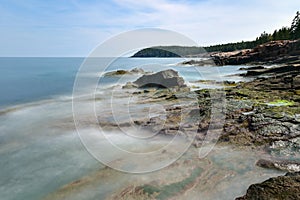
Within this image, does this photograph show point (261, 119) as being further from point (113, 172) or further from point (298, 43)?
point (298, 43)

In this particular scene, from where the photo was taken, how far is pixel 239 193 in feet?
11.9

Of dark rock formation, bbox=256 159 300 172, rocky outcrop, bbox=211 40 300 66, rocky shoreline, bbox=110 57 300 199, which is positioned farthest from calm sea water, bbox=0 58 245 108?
rocky outcrop, bbox=211 40 300 66

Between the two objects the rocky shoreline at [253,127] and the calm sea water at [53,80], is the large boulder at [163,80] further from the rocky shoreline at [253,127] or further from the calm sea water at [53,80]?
the rocky shoreline at [253,127]

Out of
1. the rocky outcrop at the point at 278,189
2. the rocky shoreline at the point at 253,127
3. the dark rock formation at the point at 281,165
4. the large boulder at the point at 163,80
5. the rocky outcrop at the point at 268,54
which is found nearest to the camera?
the rocky outcrop at the point at 278,189

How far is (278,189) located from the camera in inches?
113

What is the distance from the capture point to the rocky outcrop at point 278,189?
275 centimetres

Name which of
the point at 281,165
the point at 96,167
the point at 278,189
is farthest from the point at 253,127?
the point at 96,167

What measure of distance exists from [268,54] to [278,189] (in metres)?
43.7

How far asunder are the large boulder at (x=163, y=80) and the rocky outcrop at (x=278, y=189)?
12817 millimetres

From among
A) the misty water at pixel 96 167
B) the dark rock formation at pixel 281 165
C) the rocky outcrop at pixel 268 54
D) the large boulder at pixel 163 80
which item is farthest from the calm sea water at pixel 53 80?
the rocky outcrop at pixel 268 54

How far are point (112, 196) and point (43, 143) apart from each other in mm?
3583

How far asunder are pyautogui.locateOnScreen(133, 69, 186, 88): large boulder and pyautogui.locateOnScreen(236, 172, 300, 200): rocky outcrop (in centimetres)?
1282

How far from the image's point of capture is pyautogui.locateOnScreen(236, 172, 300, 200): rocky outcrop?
275cm

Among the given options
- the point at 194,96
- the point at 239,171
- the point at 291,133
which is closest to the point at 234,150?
the point at 239,171
